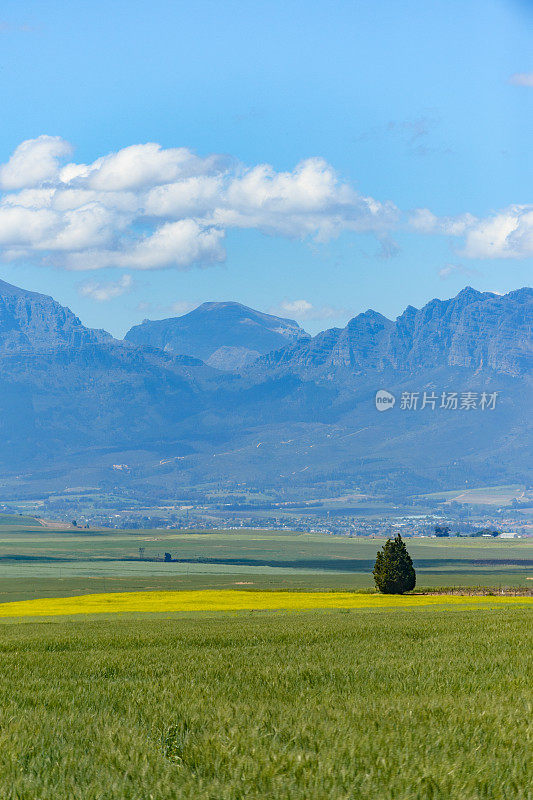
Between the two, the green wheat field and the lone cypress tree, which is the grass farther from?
the lone cypress tree

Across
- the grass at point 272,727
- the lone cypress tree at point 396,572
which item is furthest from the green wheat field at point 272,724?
the lone cypress tree at point 396,572

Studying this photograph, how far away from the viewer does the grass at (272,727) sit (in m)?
8.45

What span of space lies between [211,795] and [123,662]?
1064 cm

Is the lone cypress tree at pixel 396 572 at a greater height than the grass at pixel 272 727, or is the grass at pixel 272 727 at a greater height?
the grass at pixel 272 727

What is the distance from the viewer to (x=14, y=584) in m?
161

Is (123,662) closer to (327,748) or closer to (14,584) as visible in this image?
(327,748)

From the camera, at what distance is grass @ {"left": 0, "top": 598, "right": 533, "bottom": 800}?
27.7 feet

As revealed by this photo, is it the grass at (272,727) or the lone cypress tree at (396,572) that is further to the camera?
the lone cypress tree at (396,572)

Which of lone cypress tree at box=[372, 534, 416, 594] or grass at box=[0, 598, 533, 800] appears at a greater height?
grass at box=[0, 598, 533, 800]

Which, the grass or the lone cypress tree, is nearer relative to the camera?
the grass

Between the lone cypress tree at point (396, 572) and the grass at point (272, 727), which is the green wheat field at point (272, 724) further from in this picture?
the lone cypress tree at point (396, 572)

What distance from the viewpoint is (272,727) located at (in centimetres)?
1048

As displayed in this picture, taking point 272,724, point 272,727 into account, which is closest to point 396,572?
point 272,724

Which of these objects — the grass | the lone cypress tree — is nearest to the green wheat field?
the grass
